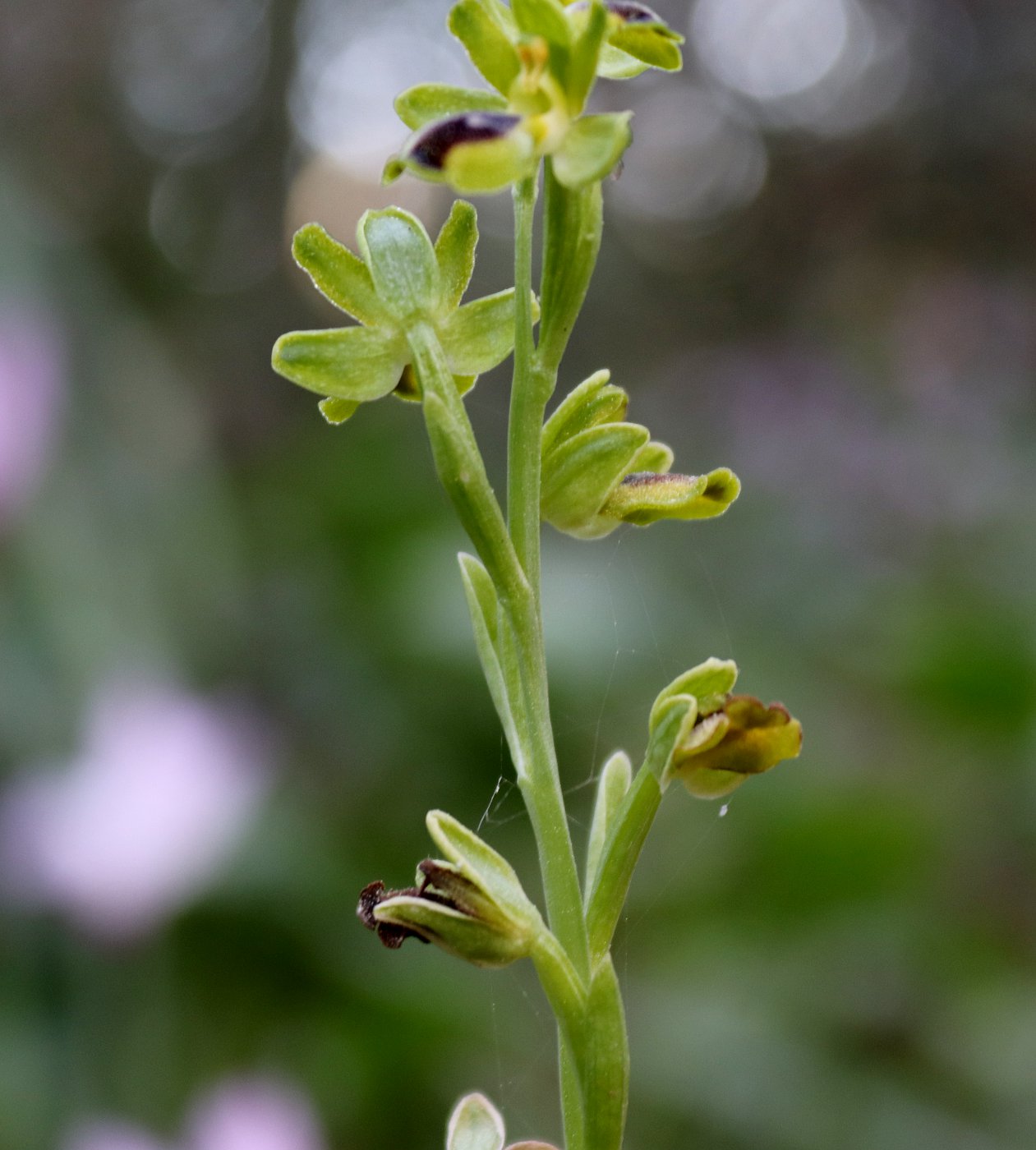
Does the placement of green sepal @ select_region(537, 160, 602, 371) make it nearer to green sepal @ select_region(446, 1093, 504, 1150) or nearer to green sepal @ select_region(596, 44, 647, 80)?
green sepal @ select_region(596, 44, 647, 80)

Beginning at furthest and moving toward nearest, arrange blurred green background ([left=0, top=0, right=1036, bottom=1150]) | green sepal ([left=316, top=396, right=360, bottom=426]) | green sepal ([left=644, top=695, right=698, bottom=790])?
blurred green background ([left=0, top=0, right=1036, bottom=1150])
green sepal ([left=316, top=396, right=360, bottom=426])
green sepal ([left=644, top=695, right=698, bottom=790])

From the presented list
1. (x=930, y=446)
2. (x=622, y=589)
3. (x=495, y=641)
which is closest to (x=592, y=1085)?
(x=495, y=641)

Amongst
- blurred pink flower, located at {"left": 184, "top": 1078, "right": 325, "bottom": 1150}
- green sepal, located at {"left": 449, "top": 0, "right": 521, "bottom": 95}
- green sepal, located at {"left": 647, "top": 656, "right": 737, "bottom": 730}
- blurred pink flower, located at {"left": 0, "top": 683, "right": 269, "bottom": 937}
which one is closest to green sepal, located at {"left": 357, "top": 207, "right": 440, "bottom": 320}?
green sepal, located at {"left": 449, "top": 0, "right": 521, "bottom": 95}

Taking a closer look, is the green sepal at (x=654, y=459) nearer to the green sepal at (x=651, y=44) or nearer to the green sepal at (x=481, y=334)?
the green sepal at (x=481, y=334)

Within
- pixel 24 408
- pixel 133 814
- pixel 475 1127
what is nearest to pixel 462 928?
pixel 475 1127

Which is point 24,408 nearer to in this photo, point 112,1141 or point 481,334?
point 112,1141

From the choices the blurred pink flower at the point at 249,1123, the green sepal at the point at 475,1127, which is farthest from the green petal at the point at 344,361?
the blurred pink flower at the point at 249,1123
